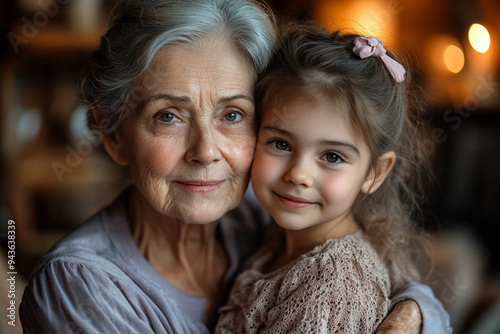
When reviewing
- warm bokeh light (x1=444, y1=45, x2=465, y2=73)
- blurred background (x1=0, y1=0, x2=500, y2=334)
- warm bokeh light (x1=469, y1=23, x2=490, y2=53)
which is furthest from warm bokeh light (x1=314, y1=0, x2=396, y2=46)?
warm bokeh light (x1=469, y1=23, x2=490, y2=53)

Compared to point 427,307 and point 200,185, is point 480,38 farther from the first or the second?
point 200,185

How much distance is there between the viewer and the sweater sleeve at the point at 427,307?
3.75ft

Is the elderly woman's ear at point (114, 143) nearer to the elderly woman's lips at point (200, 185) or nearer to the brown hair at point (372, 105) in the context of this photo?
the elderly woman's lips at point (200, 185)

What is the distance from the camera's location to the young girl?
109 cm

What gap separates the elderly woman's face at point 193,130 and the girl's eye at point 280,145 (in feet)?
0.23

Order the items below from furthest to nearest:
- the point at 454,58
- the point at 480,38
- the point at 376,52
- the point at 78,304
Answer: the point at 454,58
the point at 480,38
the point at 376,52
the point at 78,304

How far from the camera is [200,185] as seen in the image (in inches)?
49.4

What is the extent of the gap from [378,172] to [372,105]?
7.9 inches

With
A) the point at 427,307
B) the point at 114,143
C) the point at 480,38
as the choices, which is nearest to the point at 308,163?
the point at 427,307

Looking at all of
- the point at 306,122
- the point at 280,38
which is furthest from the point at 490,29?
the point at 306,122

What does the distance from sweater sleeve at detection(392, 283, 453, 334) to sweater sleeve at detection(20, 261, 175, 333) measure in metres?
0.64

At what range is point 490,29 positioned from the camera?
9.61 feet

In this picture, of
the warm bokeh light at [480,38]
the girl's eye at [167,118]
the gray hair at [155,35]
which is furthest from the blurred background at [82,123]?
the girl's eye at [167,118]

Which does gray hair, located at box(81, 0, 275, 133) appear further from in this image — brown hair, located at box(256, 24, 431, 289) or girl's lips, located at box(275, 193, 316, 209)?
girl's lips, located at box(275, 193, 316, 209)
